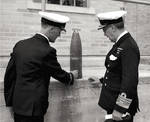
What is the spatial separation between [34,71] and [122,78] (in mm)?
764

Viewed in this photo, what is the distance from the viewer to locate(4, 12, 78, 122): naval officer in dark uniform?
317 cm

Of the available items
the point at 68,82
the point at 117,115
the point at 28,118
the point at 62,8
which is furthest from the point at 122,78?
the point at 62,8

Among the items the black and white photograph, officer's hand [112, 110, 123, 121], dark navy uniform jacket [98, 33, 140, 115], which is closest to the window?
the black and white photograph

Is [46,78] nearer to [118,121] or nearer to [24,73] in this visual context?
[24,73]

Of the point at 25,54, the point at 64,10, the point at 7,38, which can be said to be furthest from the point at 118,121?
the point at 64,10

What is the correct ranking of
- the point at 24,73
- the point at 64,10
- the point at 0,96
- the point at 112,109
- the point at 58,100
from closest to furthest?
the point at 24,73 < the point at 112,109 < the point at 0,96 < the point at 58,100 < the point at 64,10

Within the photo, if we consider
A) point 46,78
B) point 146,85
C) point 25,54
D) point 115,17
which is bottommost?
point 146,85

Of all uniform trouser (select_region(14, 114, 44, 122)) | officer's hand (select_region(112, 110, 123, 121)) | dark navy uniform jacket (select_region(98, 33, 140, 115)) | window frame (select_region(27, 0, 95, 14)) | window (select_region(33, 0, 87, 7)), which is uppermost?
window (select_region(33, 0, 87, 7))

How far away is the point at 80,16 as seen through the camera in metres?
8.49

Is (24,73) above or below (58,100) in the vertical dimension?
above

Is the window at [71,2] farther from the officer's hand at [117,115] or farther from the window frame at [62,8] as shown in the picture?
the officer's hand at [117,115]

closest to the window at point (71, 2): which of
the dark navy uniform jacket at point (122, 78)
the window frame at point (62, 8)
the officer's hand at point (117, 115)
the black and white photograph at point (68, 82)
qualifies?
the window frame at point (62, 8)

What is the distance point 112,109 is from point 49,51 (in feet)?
2.67

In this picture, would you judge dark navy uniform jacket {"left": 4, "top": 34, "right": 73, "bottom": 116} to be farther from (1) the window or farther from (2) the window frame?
(1) the window
